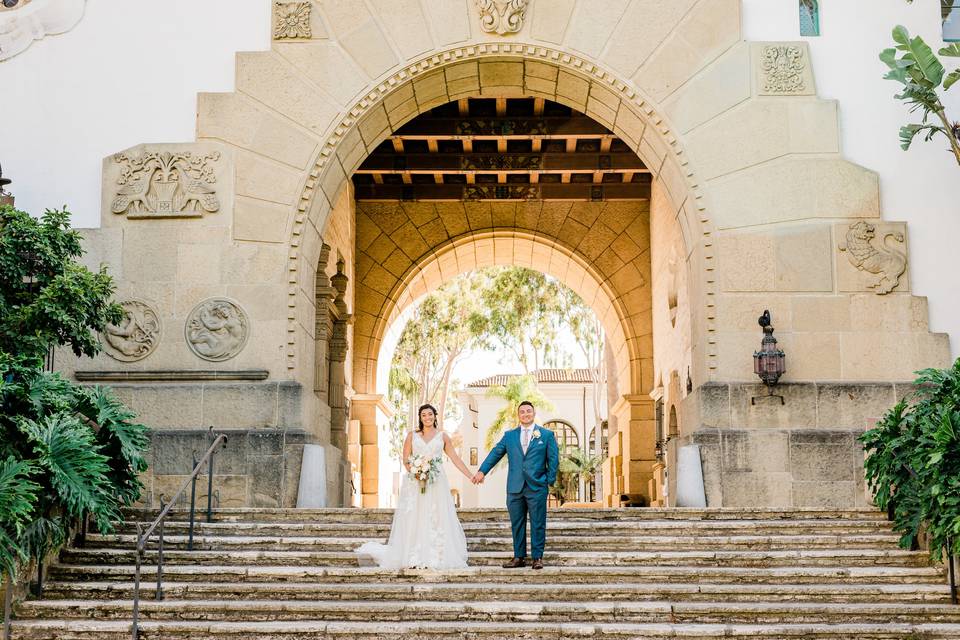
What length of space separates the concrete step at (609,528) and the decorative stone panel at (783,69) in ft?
18.0

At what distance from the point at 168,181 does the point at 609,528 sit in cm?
689

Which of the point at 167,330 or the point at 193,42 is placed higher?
the point at 193,42

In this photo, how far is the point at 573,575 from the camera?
9.75 m

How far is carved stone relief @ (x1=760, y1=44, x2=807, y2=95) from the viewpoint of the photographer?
13.9 m

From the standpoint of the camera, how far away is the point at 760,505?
13047 mm

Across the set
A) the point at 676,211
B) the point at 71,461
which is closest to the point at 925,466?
the point at 676,211

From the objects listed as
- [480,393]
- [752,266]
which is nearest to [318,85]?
[752,266]

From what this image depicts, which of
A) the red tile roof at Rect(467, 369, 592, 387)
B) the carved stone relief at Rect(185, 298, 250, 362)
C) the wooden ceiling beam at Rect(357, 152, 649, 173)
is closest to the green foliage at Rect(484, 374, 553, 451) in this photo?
the red tile roof at Rect(467, 369, 592, 387)

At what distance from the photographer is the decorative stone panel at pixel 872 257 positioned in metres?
13.4

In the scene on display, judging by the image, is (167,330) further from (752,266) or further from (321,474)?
(752,266)

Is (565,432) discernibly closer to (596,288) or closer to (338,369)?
(596,288)

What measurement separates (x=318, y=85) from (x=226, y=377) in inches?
148

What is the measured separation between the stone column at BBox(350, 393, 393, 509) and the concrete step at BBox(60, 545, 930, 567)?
36.7ft

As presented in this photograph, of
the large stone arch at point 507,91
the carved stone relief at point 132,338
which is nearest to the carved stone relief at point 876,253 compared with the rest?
the large stone arch at point 507,91
